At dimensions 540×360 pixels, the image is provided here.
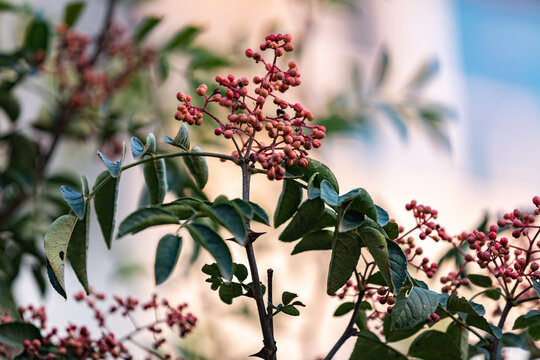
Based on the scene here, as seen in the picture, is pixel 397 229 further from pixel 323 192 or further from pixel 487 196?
pixel 487 196

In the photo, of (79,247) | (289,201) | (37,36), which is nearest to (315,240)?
(289,201)

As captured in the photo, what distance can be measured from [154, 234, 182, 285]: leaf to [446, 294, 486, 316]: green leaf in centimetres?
15

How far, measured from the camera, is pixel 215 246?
1.02 ft

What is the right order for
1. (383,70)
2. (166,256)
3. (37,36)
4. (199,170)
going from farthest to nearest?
1. (383,70)
2. (37,36)
3. (199,170)
4. (166,256)

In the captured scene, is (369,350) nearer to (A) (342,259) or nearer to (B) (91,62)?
(A) (342,259)

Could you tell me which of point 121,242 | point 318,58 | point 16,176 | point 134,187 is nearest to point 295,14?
point 318,58

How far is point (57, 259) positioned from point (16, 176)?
0.44m

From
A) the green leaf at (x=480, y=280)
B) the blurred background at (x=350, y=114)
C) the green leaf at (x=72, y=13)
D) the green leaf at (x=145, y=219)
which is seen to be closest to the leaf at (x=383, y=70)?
the blurred background at (x=350, y=114)

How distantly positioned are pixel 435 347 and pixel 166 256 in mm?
174

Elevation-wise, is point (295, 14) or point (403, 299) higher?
point (295, 14)

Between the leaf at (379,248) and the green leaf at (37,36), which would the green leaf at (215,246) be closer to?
the leaf at (379,248)

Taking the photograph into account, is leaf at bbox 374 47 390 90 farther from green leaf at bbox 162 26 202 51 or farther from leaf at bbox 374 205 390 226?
leaf at bbox 374 205 390 226

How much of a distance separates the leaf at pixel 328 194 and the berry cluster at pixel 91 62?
54cm

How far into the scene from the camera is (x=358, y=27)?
2.52 metres
